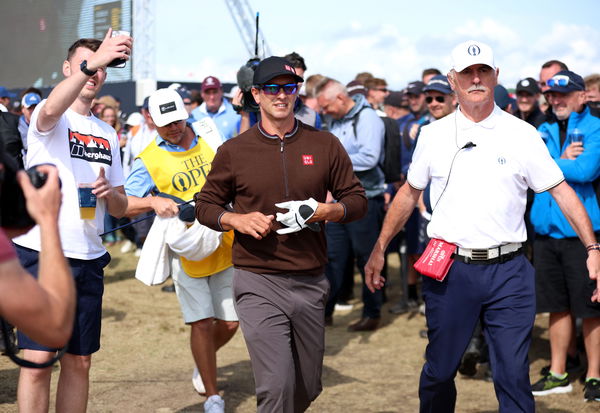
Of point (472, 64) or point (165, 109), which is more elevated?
point (472, 64)

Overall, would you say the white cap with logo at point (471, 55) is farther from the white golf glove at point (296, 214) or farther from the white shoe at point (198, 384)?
the white shoe at point (198, 384)

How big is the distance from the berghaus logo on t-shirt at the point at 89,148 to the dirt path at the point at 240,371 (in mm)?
2289

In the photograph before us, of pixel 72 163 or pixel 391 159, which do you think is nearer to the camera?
pixel 72 163

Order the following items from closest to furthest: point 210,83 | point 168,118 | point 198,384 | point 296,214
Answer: point 296,214, point 168,118, point 198,384, point 210,83

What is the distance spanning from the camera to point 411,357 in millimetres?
7617

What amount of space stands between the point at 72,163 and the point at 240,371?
3335mm

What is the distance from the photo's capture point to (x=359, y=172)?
8469mm

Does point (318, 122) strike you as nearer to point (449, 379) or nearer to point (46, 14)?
point (449, 379)

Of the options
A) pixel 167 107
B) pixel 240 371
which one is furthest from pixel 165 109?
pixel 240 371

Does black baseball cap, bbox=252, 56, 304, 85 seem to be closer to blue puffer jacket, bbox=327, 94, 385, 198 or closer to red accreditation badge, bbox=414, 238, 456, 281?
red accreditation badge, bbox=414, 238, 456, 281

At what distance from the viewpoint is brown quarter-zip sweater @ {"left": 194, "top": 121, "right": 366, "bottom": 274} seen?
4441mm

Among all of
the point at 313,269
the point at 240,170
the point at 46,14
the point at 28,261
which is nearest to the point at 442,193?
the point at 313,269

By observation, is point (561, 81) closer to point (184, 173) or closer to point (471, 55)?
point (471, 55)

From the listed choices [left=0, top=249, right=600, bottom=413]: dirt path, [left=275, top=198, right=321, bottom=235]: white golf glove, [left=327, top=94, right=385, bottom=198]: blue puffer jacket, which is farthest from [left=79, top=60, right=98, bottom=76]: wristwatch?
[left=327, top=94, right=385, bottom=198]: blue puffer jacket
